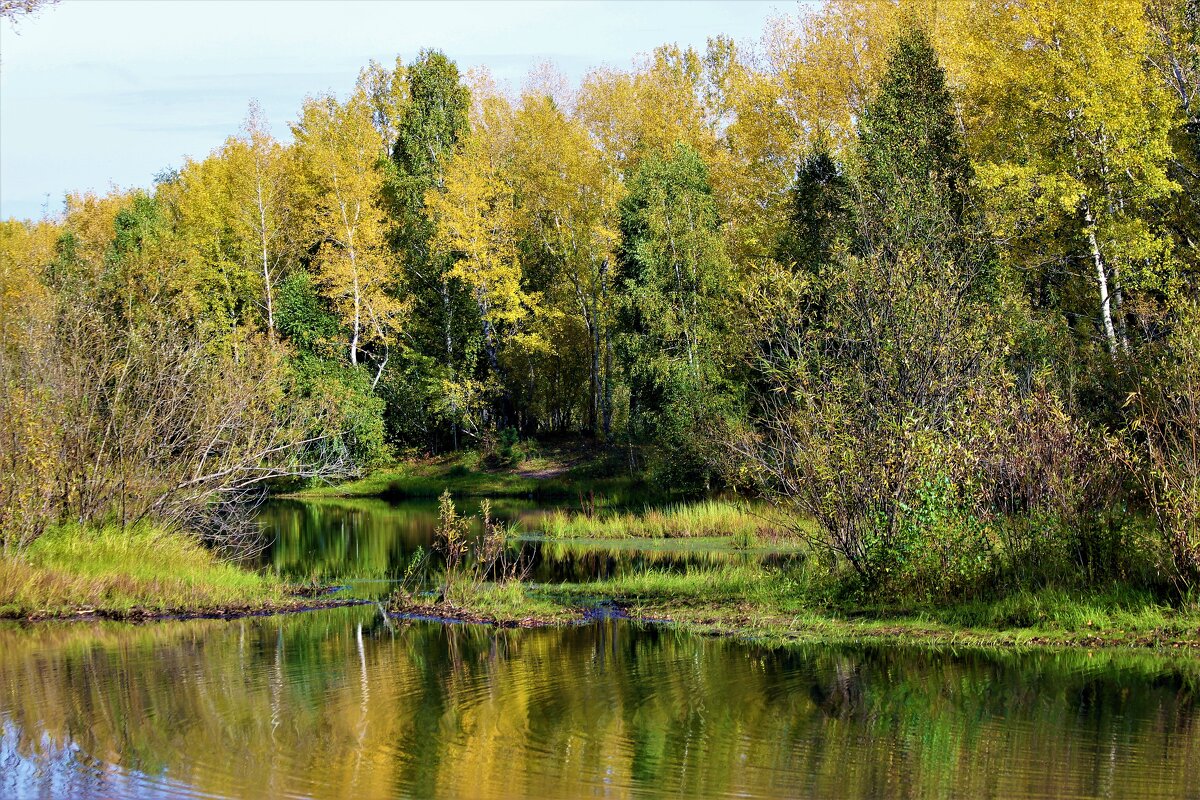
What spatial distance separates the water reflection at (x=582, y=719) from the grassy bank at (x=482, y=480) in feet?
92.5

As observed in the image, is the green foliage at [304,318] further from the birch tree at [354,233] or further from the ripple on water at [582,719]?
the ripple on water at [582,719]

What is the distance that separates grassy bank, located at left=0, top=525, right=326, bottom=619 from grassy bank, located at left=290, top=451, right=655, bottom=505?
922 inches

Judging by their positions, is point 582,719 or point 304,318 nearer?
point 582,719

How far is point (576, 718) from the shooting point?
1175 centimetres

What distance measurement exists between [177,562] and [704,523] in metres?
13.7

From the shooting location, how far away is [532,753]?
10414 mm

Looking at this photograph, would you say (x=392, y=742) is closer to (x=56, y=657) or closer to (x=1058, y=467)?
(x=56, y=657)

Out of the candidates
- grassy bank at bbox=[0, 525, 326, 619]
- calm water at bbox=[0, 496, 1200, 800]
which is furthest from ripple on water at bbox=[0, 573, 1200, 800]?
grassy bank at bbox=[0, 525, 326, 619]

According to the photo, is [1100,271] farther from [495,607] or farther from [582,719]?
[582,719]

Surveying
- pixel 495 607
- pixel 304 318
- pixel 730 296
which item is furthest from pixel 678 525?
pixel 304 318

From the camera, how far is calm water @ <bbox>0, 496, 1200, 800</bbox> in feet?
31.2

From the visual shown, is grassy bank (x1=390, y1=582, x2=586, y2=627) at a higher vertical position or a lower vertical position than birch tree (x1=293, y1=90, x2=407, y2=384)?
lower

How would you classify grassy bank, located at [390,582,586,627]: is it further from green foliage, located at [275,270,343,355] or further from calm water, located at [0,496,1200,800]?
green foliage, located at [275,270,343,355]

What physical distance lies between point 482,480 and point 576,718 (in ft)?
121
